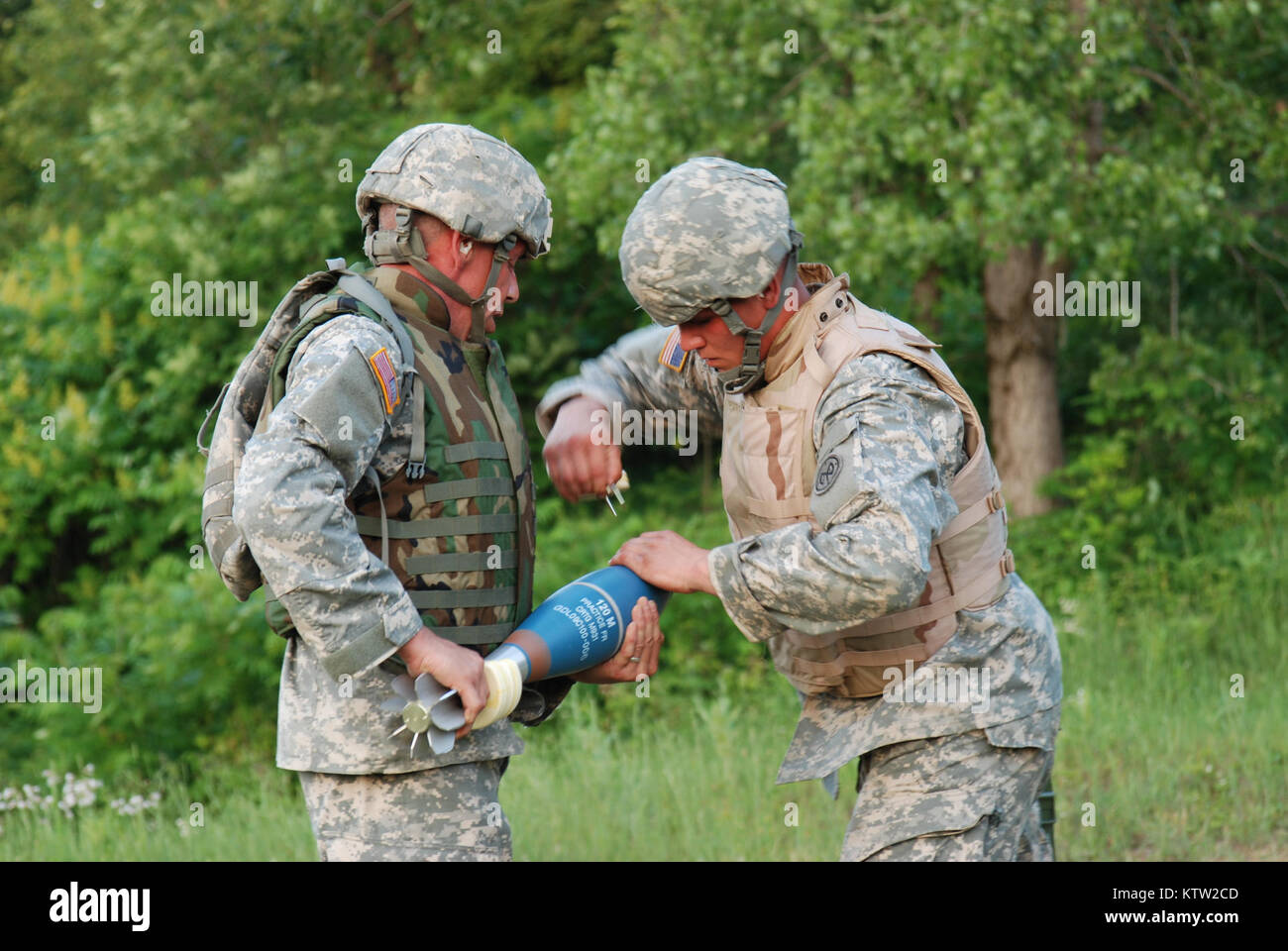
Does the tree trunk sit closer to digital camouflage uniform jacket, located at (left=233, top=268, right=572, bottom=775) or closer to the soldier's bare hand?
the soldier's bare hand

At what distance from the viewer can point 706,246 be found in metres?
2.99

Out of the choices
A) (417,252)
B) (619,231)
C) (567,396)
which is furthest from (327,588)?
(619,231)

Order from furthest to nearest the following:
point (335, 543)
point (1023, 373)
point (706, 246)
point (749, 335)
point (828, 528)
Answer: point (1023, 373) < point (749, 335) < point (706, 246) < point (828, 528) < point (335, 543)

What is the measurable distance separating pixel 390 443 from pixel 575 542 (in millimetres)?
4717

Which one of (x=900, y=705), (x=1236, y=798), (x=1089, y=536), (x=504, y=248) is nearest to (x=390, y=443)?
(x=504, y=248)

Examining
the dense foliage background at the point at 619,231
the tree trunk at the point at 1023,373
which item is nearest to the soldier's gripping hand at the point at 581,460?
the dense foliage background at the point at 619,231

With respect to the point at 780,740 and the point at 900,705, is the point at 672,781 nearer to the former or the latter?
the point at 780,740

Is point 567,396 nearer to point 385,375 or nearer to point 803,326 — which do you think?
point 803,326

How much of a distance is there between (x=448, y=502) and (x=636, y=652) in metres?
0.55

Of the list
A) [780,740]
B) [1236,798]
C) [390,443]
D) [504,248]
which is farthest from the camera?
Answer: [780,740]

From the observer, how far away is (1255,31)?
728cm

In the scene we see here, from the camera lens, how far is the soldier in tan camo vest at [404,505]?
8.90 feet

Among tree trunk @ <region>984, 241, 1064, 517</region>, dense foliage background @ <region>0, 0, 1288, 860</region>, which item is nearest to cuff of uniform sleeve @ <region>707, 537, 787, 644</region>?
dense foliage background @ <region>0, 0, 1288, 860</region>

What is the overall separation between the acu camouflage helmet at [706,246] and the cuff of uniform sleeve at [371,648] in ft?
2.95
